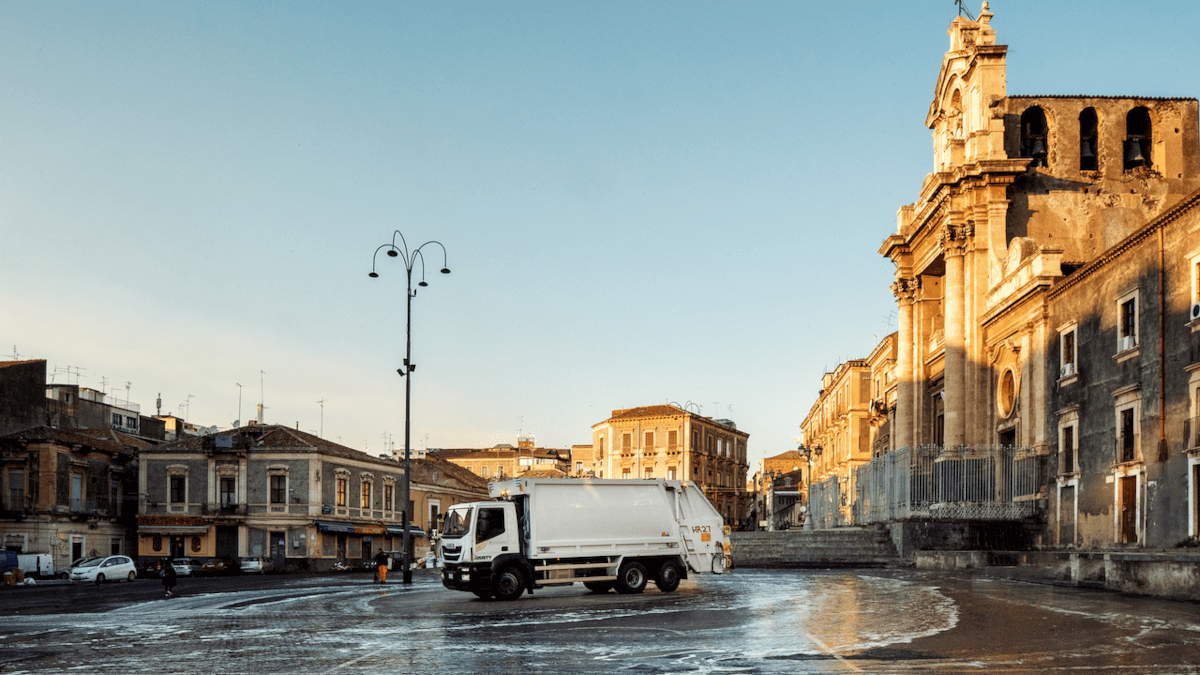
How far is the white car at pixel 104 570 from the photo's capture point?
4481 cm

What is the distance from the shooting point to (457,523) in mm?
23297

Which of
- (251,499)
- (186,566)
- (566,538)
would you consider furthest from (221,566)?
(566,538)

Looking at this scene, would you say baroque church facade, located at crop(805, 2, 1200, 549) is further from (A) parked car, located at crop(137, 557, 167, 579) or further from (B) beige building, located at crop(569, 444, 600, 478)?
(B) beige building, located at crop(569, 444, 600, 478)

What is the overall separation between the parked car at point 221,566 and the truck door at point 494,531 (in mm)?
36216

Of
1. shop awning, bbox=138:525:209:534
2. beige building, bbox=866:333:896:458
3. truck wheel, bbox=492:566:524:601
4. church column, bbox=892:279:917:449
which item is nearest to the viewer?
truck wheel, bbox=492:566:524:601

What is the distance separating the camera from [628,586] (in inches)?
908

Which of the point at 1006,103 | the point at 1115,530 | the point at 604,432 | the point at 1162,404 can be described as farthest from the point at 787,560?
the point at 604,432

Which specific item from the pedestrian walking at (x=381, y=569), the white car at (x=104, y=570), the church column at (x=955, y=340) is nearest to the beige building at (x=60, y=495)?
the white car at (x=104, y=570)

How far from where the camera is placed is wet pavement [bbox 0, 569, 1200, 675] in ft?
37.1

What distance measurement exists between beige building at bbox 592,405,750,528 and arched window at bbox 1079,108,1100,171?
60604 millimetres

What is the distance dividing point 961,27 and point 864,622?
34.0m

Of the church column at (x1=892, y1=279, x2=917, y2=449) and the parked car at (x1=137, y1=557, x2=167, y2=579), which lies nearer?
the church column at (x1=892, y1=279, x2=917, y2=449)

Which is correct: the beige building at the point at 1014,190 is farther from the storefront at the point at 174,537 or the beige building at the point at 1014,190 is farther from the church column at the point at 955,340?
the storefront at the point at 174,537

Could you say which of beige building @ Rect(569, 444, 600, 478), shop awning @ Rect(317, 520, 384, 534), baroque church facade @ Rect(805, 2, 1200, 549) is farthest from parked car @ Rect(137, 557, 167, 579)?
beige building @ Rect(569, 444, 600, 478)
